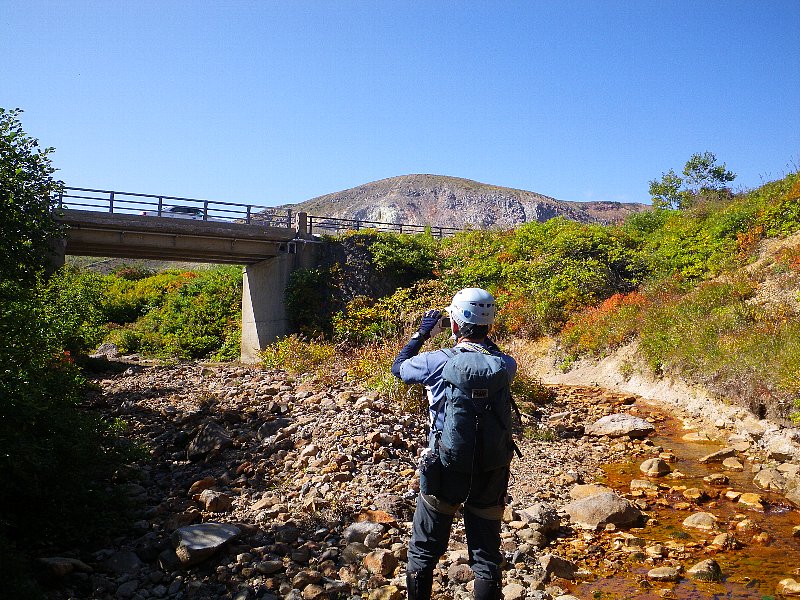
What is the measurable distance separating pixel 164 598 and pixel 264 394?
720 cm

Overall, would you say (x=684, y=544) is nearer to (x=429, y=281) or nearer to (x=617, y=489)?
(x=617, y=489)

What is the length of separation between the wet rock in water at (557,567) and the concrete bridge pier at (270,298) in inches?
697

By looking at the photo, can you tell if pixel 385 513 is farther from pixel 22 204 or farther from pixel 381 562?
pixel 22 204

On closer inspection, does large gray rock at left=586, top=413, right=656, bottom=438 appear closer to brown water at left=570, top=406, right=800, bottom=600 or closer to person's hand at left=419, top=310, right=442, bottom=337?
brown water at left=570, top=406, right=800, bottom=600

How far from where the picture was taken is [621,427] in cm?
1016

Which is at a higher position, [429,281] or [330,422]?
[429,281]

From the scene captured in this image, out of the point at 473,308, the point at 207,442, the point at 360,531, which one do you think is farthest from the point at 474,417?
the point at 207,442

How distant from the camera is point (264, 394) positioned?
1209 cm

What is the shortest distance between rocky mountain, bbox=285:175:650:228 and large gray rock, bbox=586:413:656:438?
75621 mm

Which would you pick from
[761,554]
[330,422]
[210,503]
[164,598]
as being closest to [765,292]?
[761,554]

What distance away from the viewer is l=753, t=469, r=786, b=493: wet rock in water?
735 centimetres

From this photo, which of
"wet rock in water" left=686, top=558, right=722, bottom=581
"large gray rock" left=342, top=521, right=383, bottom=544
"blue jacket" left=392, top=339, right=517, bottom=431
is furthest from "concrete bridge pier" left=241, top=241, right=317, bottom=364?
"blue jacket" left=392, top=339, right=517, bottom=431

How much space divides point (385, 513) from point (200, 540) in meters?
1.84

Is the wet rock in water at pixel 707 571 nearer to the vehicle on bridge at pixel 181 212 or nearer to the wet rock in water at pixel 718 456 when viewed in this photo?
the wet rock in water at pixel 718 456
